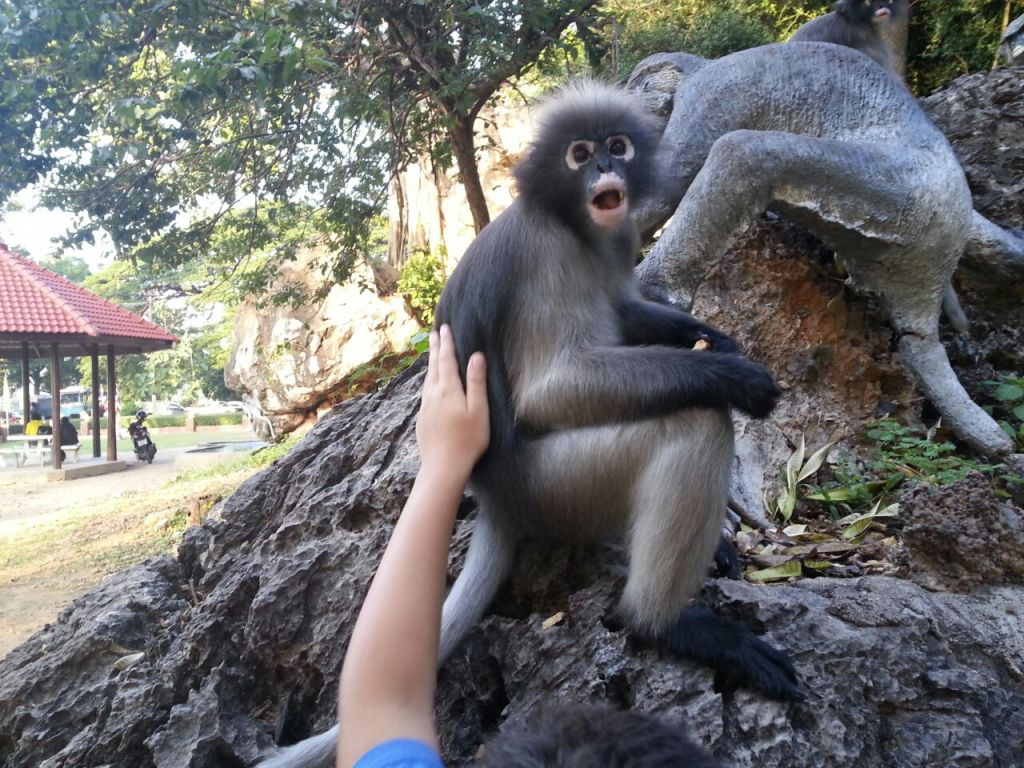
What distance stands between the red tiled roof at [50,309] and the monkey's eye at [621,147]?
38.5ft

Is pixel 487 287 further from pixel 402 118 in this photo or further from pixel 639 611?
pixel 402 118

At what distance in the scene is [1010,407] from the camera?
3379mm

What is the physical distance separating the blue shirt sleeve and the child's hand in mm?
633

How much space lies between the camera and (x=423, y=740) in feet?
3.57

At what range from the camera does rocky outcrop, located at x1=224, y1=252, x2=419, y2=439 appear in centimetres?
1066

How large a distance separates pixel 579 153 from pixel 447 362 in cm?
77

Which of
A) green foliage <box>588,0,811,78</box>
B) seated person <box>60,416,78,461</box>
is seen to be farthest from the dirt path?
green foliage <box>588,0,811,78</box>

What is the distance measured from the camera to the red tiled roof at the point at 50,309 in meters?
11.5

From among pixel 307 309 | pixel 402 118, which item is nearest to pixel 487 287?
pixel 402 118

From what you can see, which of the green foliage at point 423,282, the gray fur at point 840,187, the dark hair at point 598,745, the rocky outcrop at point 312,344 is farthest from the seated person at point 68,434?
the dark hair at point 598,745

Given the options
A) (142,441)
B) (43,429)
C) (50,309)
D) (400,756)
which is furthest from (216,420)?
(400,756)

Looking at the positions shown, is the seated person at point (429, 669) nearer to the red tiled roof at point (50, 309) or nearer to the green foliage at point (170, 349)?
the red tiled roof at point (50, 309)

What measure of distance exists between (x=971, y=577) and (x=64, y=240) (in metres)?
6.45

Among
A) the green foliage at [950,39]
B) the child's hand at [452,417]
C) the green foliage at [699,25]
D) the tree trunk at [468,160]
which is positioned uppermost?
the green foliage at [699,25]
